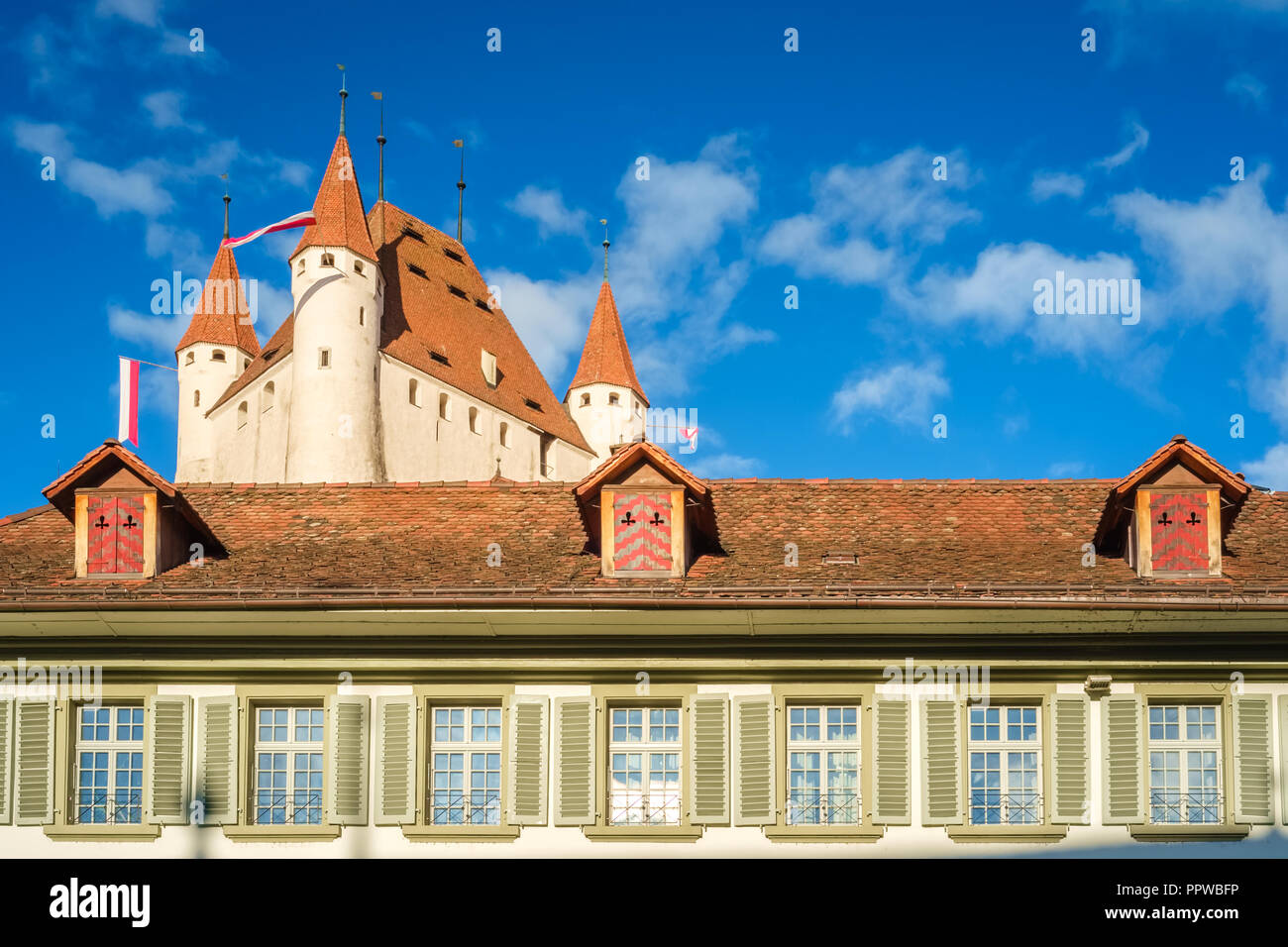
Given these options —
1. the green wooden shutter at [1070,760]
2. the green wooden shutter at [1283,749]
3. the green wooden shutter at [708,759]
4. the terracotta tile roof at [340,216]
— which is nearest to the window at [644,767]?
the green wooden shutter at [708,759]

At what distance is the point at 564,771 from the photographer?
1859 centimetres

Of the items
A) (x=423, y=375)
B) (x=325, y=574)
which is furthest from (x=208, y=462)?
(x=325, y=574)

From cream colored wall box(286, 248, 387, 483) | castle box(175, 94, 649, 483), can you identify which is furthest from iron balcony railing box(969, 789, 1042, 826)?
cream colored wall box(286, 248, 387, 483)

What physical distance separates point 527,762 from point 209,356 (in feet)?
188

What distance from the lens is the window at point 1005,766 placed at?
18516 millimetres

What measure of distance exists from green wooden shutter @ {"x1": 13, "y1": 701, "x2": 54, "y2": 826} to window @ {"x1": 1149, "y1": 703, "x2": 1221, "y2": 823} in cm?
1163

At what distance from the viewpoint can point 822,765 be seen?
18.7 meters

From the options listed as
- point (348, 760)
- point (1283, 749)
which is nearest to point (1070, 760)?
point (1283, 749)

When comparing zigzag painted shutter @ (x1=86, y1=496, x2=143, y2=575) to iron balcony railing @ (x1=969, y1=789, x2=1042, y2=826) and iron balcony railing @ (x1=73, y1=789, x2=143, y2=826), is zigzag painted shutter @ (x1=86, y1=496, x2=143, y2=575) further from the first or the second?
iron balcony railing @ (x1=969, y1=789, x2=1042, y2=826)

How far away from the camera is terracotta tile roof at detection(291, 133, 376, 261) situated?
213 ft

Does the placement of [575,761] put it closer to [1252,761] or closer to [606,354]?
[1252,761]

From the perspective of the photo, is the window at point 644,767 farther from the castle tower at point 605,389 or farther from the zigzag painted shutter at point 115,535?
the castle tower at point 605,389

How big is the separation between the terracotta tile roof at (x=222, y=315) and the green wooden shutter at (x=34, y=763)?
5558 cm
